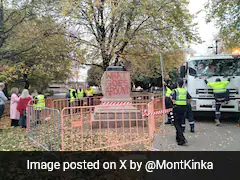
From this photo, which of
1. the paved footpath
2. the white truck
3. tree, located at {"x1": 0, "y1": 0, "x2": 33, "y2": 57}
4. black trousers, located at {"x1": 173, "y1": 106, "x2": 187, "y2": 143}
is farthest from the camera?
tree, located at {"x1": 0, "y1": 0, "x2": 33, "y2": 57}

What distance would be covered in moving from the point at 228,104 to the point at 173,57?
6414 mm

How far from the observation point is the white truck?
8383mm

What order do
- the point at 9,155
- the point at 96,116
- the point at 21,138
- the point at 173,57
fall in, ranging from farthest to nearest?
the point at 173,57
the point at 96,116
the point at 21,138
the point at 9,155

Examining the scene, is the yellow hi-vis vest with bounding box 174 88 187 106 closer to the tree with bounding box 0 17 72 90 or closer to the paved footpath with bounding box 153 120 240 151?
the paved footpath with bounding box 153 120 240 151

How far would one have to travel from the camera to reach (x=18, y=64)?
11.2m

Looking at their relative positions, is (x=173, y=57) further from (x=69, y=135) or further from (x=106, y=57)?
(x=69, y=135)

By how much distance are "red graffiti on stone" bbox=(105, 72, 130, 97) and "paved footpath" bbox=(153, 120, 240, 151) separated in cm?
284

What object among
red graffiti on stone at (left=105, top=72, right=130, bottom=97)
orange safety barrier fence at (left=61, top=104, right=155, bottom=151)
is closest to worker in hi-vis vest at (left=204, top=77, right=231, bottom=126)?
orange safety barrier fence at (left=61, top=104, right=155, bottom=151)

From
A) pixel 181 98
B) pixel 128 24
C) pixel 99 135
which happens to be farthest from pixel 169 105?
pixel 128 24

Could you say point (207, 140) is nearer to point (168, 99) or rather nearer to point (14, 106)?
point (168, 99)

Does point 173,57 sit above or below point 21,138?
above

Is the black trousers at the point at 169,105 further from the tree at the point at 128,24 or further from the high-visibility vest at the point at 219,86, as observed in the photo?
the tree at the point at 128,24

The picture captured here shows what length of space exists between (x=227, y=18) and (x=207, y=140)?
559cm

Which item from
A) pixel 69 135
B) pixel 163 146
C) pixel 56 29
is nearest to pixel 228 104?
pixel 163 146
